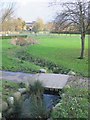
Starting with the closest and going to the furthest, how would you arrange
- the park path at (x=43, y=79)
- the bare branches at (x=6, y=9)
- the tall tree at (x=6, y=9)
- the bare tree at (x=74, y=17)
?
the park path at (x=43, y=79) → the tall tree at (x=6, y=9) → the bare tree at (x=74, y=17) → the bare branches at (x=6, y=9)

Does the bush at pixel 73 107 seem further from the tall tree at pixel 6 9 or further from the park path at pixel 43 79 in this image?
the tall tree at pixel 6 9

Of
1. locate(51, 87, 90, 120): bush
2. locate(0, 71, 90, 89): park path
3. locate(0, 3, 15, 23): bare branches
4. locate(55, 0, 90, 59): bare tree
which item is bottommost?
locate(51, 87, 90, 120): bush

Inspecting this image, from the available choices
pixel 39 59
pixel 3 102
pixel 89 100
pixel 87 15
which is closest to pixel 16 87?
pixel 3 102

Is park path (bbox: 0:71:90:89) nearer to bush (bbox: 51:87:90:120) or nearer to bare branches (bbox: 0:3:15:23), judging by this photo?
bush (bbox: 51:87:90:120)

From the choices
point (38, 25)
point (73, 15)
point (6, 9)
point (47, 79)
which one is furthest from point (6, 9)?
point (38, 25)

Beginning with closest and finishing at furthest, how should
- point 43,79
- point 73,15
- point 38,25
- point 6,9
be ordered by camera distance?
1. point 43,79
2. point 73,15
3. point 6,9
4. point 38,25

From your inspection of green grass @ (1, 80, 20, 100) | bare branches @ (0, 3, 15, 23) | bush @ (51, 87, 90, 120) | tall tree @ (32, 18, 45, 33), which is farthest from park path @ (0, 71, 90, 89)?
tall tree @ (32, 18, 45, 33)

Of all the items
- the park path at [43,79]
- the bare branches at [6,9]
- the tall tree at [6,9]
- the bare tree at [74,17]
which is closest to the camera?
the park path at [43,79]

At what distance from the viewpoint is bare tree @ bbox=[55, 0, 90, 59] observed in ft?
22.9

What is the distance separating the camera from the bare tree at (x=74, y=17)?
6.98m

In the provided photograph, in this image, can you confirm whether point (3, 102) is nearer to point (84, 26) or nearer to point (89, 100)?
point (89, 100)

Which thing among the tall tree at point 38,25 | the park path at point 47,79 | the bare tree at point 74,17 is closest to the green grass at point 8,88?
the park path at point 47,79

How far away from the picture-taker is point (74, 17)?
23.6 ft

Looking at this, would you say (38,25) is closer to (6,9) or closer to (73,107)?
(6,9)
